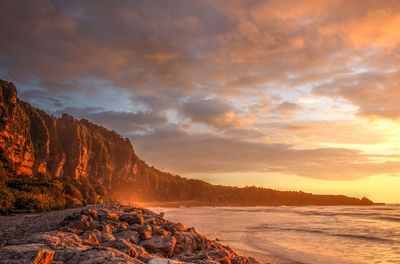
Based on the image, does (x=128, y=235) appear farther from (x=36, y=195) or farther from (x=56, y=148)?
(x=56, y=148)

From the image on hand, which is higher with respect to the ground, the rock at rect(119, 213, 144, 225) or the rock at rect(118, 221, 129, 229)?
the rock at rect(119, 213, 144, 225)

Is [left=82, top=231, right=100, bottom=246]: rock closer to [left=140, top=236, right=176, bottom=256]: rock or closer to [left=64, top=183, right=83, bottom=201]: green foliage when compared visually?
[left=140, top=236, right=176, bottom=256]: rock

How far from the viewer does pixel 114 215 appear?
687 inches

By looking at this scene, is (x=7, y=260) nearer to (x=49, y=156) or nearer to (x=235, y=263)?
(x=235, y=263)

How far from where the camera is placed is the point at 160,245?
40.1 ft

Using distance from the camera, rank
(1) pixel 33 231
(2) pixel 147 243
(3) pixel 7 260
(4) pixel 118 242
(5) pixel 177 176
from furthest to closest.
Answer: (5) pixel 177 176 → (1) pixel 33 231 → (2) pixel 147 243 → (4) pixel 118 242 → (3) pixel 7 260

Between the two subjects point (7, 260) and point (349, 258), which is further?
point (349, 258)

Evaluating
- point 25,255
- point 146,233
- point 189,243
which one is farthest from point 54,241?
point 189,243

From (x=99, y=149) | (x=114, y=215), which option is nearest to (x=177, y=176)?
(x=99, y=149)

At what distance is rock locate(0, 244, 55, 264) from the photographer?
21.3 feet

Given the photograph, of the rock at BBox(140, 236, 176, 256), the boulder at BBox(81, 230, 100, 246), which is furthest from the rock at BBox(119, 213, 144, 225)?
the boulder at BBox(81, 230, 100, 246)

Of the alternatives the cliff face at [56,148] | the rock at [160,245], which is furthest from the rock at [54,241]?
the cliff face at [56,148]

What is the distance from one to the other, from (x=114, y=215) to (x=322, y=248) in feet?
46.0

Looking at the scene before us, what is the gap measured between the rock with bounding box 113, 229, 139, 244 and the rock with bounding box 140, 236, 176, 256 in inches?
22.3
